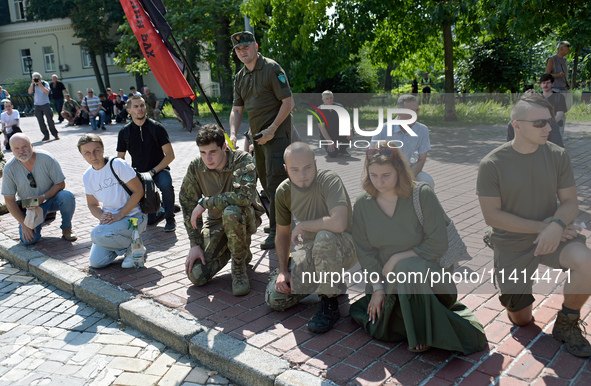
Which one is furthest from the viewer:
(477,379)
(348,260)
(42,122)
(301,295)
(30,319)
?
(42,122)

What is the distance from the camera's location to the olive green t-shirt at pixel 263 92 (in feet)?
16.9

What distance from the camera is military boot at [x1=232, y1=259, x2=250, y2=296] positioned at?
13.9ft

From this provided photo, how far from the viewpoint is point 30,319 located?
168 inches

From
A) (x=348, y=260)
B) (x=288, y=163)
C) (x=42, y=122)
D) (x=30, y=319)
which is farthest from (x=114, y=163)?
(x=42, y=122)

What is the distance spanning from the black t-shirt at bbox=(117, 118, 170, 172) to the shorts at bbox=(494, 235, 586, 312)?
15.1 ft

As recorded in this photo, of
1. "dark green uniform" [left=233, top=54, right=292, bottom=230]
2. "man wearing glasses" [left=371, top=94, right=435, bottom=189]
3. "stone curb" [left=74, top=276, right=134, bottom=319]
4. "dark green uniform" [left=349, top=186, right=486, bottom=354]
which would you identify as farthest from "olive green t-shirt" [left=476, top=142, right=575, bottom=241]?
"stone curb" [left=74, top=276, right=134, bottom=319]

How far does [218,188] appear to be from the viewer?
462cm

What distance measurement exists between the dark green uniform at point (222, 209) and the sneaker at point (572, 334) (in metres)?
2.49

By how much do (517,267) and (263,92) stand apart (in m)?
3.14

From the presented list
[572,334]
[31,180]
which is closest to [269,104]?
[31,180]

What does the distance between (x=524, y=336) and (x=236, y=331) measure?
197cm

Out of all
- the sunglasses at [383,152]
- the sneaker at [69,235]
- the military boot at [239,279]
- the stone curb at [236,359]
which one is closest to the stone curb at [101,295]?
the military boot at [239,279]

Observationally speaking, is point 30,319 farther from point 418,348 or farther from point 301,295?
point 418,348

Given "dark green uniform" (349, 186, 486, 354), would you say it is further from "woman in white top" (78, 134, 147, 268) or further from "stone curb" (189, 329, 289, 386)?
"woman in white top" (78, 134, 147, 268)
